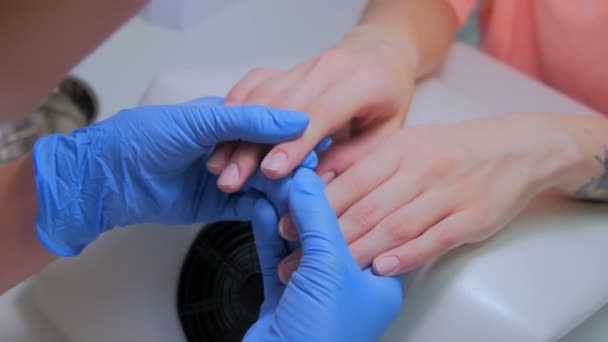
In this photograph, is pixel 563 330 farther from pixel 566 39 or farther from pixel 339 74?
pixel 566 39

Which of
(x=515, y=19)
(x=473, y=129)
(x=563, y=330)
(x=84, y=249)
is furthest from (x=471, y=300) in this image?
(x=515, y=19)

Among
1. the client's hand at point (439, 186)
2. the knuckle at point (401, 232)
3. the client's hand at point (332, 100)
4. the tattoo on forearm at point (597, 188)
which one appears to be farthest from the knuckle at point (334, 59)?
the tattoo on forearm at point (597, 188)

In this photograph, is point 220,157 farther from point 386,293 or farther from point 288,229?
point 386,293

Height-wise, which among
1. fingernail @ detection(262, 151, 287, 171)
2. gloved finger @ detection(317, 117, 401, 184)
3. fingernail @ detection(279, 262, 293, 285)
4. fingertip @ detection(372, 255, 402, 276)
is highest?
fingernail @ detection(262, 151, 287, 171)

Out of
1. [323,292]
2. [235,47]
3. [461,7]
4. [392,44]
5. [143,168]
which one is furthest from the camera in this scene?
[235,47]

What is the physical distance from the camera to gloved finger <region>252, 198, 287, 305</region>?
649 mm

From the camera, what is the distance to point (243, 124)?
62 centimetres

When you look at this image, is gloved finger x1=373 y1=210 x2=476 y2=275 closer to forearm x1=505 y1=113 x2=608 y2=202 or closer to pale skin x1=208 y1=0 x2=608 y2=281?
pale skin x1=208 y1=0 x2=608 y2=281

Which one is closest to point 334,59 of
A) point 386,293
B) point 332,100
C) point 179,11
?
point 332,100

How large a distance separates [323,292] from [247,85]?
294mm

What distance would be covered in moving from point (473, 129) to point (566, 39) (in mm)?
370

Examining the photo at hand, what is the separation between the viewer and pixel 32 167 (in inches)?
29.1

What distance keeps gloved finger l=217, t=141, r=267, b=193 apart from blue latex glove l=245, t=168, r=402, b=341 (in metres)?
0.05

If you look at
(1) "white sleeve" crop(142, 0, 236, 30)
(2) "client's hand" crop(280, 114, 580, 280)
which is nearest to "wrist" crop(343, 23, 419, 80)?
(2) "client's hand" crop(280, 114, 580, 280)
